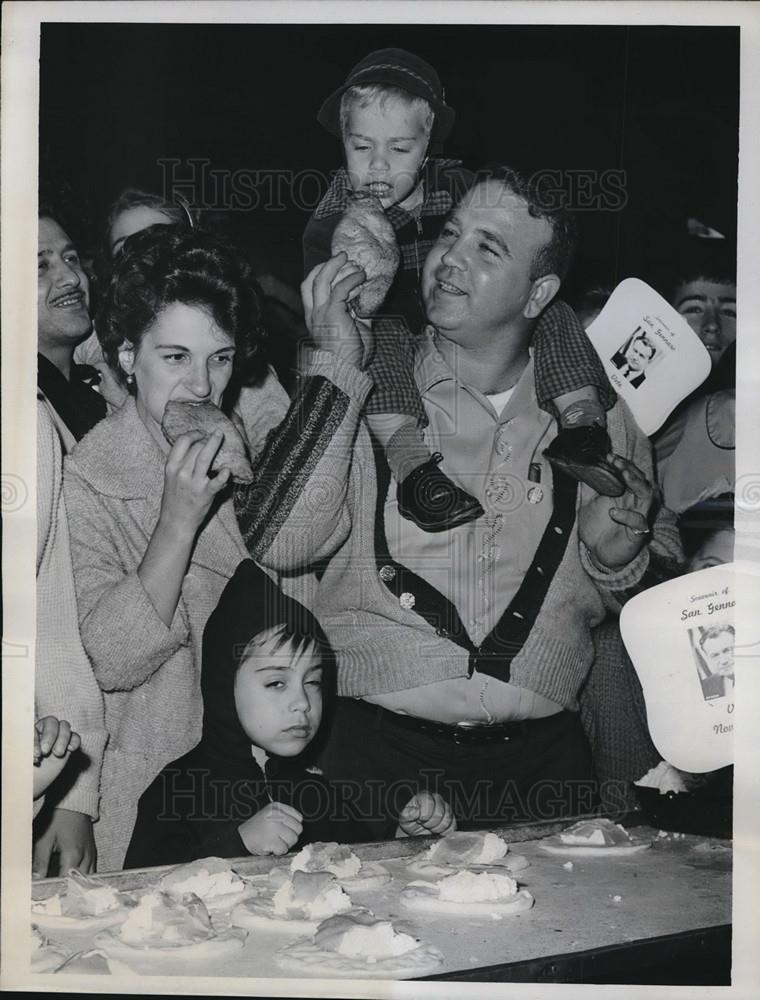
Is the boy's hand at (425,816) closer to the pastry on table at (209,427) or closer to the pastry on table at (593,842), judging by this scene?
the pastry on table at (593,842)

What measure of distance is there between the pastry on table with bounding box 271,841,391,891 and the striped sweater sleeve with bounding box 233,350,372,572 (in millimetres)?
496

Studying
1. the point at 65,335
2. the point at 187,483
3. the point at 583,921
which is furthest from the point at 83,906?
the point at 65,335

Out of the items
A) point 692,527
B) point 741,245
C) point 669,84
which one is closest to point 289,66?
point 669,84

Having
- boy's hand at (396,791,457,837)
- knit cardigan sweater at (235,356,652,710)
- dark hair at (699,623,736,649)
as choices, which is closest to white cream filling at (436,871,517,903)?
boy's hand at (396,791,457,837)

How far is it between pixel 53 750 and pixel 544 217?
4.17ft

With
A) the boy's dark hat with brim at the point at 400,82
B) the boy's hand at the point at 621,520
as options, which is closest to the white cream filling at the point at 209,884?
the boy's hand at the point at 621,520

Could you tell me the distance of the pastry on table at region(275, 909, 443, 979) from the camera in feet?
6.33

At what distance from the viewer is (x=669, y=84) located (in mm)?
2057

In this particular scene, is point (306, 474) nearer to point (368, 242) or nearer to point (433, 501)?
point (433, 501)

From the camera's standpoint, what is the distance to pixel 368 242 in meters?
2.05

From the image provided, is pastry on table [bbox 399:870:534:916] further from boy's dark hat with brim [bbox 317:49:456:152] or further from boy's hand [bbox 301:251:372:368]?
boy's dark hat with brim [bbox 317:49:456:152]

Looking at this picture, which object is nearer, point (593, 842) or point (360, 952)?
point (360, 952)

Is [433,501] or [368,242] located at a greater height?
[368,242]

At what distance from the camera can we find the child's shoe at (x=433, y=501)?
205cm
